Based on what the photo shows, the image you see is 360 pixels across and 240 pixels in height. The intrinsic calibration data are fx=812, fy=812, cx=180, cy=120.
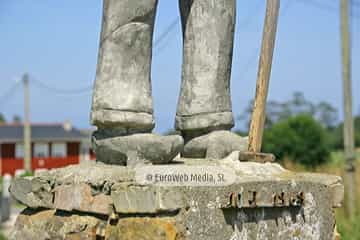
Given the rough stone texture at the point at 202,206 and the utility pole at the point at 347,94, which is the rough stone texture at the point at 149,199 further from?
the utility pole at the point at 347,94

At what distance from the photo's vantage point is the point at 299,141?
105 ft

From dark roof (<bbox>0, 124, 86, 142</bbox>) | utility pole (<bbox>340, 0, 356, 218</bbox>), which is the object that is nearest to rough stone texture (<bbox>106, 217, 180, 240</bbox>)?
utility pole (<bbox>340, 0, 356, 218</bbox>)

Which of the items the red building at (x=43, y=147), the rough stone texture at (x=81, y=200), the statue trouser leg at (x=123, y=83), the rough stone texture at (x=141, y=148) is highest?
the statue trouser leg at (x=123, y=83)

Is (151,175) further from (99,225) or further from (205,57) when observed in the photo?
(205,57)

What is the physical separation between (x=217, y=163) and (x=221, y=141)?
0.19 m

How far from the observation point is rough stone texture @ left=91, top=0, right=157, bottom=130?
11.3 ft

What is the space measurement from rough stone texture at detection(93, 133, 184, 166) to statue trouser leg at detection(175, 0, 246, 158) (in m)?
0.34

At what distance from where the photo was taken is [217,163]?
3576mm

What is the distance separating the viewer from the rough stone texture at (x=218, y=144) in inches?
147

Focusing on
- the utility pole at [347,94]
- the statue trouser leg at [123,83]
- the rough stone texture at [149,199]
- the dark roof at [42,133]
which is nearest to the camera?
the rough stone texture at [149,199]

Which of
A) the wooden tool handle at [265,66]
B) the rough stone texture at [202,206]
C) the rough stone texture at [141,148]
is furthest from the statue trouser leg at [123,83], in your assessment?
the wooden tool handle at [265,66]

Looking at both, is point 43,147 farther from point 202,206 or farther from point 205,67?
point 202,206

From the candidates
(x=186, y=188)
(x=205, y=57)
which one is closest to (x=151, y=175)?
(x=186, y=188)

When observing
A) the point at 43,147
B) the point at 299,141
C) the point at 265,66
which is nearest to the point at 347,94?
the point at 265,66
